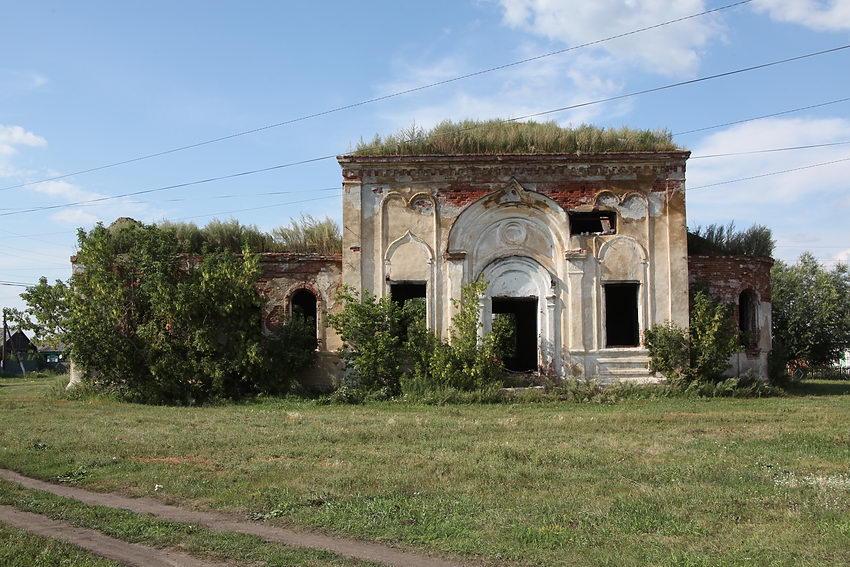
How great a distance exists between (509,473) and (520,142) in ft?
44.0

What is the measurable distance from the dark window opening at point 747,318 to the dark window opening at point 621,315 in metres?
2.93

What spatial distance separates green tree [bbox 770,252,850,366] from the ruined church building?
15.7 m

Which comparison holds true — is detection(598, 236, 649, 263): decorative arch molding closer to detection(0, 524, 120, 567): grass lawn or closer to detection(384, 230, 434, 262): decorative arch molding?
detection(384, 230, 434, 262): decorative arch molding

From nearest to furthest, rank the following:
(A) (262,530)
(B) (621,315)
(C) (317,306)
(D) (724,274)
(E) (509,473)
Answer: (A) (262,530) < (E) (509,473) < (C) (317,306) < (D) (724,274) < (B) (621,315)

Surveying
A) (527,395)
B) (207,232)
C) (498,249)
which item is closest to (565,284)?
(498,249)

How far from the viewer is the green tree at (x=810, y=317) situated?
34.2 meters

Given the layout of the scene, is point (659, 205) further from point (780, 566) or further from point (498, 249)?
point (780, 566)

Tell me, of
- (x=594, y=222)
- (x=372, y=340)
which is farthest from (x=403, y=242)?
(x=594, y=222)

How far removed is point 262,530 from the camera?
7.39 metres

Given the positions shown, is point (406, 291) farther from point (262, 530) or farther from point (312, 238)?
point (262, 530)

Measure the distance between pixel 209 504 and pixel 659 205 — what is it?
15.8 meters

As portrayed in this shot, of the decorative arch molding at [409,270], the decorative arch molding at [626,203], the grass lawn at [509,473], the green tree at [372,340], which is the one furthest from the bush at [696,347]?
the green tree at [372,340]

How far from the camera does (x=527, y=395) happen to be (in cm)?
1948

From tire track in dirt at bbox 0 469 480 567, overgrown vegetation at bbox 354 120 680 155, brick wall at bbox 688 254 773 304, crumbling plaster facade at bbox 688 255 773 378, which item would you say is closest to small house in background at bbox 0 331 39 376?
overgrown vegetation at bbox 354 120 680 155
